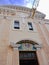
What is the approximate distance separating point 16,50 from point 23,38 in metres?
1.55

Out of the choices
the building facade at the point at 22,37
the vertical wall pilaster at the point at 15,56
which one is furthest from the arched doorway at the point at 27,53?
the vertical wall pilaster at the point at 15,56

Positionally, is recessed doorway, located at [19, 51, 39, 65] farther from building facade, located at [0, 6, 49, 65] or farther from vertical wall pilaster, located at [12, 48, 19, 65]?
vertical wall pilaster, located at [12, 48, 19, 65]

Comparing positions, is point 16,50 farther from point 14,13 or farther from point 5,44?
point 14,13

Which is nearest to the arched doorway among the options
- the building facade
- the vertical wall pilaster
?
the building facade

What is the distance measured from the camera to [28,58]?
34.4ft

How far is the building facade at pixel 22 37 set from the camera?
10105 millimetres

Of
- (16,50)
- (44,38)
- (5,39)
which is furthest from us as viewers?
(44,38)

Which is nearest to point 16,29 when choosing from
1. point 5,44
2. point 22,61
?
point 5,44

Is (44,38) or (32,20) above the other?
(32,20)

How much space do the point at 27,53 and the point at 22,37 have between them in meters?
1.59

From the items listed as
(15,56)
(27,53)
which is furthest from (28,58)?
(15,56)

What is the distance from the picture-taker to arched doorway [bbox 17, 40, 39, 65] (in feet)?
34.4

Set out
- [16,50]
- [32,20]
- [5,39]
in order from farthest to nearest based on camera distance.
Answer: [32,20], [5,39], [16,50]

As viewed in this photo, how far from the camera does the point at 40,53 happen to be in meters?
10.6
